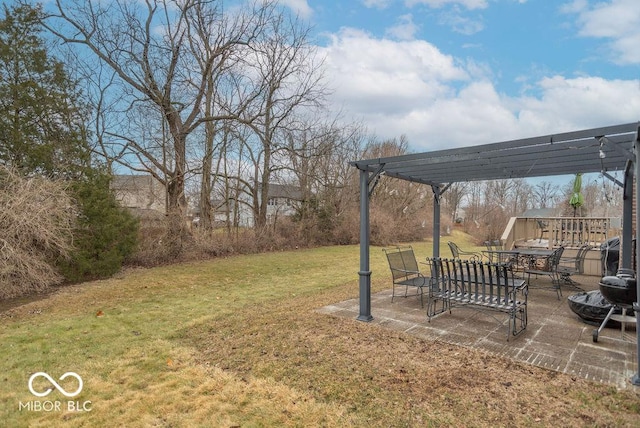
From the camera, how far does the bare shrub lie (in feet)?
19.7

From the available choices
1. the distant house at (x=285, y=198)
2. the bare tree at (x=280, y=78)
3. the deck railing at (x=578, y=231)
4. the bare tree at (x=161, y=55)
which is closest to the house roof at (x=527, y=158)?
the deck railing at (x=578, y=231)

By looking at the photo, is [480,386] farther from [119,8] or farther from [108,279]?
[119,8]

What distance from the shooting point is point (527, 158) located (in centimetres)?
476

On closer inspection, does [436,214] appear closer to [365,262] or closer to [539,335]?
[365,262]

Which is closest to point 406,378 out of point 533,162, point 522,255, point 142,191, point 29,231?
point 533,162

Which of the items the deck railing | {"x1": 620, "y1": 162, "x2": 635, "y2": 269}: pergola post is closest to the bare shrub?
{"x1": 620, "y1": 162, "x2": 635, "y2": 269}: pergola post

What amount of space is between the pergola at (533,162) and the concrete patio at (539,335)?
0.29 meters

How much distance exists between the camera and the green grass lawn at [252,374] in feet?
8.25

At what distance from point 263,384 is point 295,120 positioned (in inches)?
513

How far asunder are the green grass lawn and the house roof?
2.18 metres

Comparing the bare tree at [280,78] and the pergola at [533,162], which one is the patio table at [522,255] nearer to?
the pergola at [533,162]

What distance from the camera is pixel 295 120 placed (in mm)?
14859

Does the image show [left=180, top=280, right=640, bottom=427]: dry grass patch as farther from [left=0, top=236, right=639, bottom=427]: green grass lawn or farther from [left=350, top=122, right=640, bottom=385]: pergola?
[left=350, top=122, right=640, bottom=385]: pergola

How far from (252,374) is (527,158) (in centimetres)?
436
